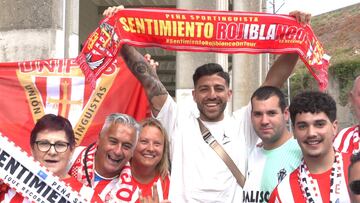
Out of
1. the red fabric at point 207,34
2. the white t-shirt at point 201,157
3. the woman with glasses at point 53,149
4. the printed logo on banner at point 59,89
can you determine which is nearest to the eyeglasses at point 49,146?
the woman with glasses at point 53,149

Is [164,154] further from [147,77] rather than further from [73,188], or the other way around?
[73,188]

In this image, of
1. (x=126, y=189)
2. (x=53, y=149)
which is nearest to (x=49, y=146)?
(x=53, y=149)

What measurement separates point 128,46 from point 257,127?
4.59 feet

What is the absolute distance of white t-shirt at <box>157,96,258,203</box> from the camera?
15.0 feet

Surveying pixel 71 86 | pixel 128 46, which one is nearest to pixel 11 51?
pixel 71 86

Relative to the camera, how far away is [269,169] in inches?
173

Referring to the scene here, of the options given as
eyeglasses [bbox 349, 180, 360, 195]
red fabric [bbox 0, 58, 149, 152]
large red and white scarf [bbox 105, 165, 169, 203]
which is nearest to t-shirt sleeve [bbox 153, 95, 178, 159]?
large red and white scarf [bbox 105, 165, 169, 203]

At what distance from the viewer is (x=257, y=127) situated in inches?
179

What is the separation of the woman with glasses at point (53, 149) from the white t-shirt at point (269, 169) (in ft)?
4.19

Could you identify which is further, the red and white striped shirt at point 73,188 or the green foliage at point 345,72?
the green foliage at point 345,72

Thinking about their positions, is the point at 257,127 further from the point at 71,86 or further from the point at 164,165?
the point at 71,86

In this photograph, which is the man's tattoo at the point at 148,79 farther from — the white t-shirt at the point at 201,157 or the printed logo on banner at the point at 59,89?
the printed logo on banner at the point at 59,89

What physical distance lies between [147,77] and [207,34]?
2.26 ft

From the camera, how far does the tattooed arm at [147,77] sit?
495cm
